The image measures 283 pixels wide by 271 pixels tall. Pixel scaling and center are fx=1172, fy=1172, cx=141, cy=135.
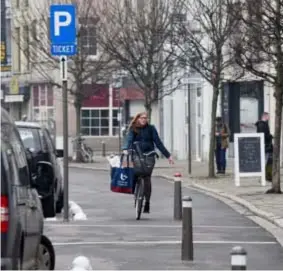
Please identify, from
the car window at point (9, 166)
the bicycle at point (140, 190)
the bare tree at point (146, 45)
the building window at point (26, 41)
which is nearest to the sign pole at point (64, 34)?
the bicycle at point (140, 190)

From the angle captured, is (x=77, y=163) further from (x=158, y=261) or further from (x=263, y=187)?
(x=158, y=261)

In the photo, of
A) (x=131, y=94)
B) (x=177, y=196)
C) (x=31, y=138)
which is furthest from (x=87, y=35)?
(x=177, y=196)

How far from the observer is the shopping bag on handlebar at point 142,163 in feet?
62.2

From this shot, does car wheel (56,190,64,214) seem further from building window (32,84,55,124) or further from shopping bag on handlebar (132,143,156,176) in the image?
building window (32,84,55,124)

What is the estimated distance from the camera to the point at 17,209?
9195 mm

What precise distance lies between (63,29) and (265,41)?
4562 millimetres

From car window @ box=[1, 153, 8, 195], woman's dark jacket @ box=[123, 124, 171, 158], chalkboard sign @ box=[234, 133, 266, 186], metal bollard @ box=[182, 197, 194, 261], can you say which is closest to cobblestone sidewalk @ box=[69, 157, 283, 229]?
chalkboard sign @ box=[234, 133, 266, 186]

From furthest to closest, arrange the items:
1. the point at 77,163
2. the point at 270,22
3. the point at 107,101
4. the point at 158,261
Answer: the point at 107,101 < the point at 77,163 < the point at 270,22 < the point at 158,261

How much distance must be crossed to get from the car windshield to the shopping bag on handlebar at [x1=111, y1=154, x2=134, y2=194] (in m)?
1.57

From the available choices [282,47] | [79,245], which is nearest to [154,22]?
[282,47]

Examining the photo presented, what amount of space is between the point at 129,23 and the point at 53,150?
2148 centimetres

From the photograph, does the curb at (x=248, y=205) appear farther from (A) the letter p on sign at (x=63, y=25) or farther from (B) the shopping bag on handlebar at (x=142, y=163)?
(A) the letter p on sign at (x=63, y=25)

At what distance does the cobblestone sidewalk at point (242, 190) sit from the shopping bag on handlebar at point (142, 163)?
6.74 feet

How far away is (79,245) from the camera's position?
1502cm
